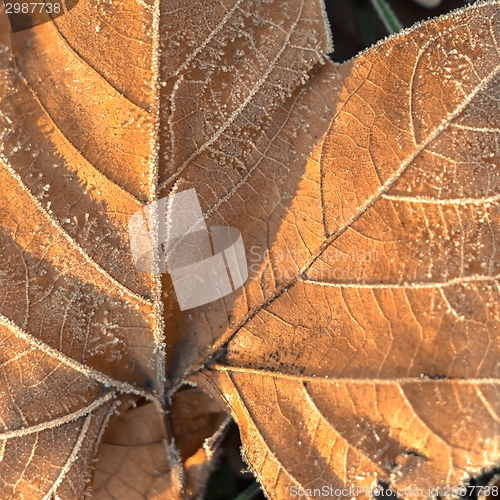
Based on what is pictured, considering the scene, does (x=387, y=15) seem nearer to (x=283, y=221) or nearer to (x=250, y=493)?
(x=283, y=221)

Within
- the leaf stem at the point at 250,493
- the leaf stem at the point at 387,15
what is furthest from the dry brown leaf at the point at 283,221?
A: the leaf stem at the point at 387,15

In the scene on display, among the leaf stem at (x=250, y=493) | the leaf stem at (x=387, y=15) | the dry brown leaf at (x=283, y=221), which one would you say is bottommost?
the leaf stem at (x=250, y=493)

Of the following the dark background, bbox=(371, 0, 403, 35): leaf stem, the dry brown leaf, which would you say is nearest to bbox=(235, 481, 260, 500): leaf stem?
the dark background

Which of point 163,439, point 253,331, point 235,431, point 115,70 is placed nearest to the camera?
point 115,70

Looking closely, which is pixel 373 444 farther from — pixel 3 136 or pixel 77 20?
pixel 77 20

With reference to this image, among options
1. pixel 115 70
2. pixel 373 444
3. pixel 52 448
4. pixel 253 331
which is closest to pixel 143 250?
pixel 253 331

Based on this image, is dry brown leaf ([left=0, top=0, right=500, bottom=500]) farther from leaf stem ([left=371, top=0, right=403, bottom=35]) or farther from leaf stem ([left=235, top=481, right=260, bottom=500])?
leaf stem ([left=371, top=0, right=403, bottom=35])

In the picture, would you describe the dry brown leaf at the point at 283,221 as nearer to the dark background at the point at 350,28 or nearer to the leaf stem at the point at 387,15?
the dark background at the point at 350,28
